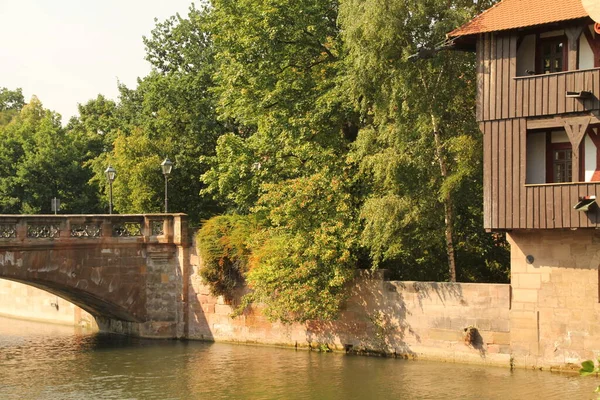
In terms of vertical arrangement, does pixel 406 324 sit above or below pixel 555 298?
below

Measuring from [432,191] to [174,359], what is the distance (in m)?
8.73

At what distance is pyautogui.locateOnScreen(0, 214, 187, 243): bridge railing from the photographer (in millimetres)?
30562

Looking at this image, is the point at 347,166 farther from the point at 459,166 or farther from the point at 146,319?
the point at 146,319

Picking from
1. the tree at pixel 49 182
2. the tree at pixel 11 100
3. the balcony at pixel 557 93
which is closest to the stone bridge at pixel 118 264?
the balcony at pixel 557 93

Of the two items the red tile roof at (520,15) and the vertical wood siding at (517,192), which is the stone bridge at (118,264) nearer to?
the vertical wood siding at (517,192)

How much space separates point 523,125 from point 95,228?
47.1ft

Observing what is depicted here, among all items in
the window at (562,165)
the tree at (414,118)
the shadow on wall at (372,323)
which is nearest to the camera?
the window at (562,165)

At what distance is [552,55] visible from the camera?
24797mm

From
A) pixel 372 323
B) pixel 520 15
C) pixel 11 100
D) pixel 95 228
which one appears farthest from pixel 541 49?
pixel 11 100

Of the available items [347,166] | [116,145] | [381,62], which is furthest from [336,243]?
[116,145]

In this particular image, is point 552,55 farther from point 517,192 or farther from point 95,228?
point 95,228

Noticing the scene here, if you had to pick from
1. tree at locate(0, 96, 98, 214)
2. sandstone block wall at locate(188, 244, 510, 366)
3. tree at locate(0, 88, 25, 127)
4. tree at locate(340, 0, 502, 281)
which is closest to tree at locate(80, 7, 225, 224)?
sandstone block wall at locate(188, 244, 510, 366)

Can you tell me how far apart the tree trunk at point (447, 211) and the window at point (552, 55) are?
3331 mm

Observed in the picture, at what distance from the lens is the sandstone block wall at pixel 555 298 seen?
24156 mm
